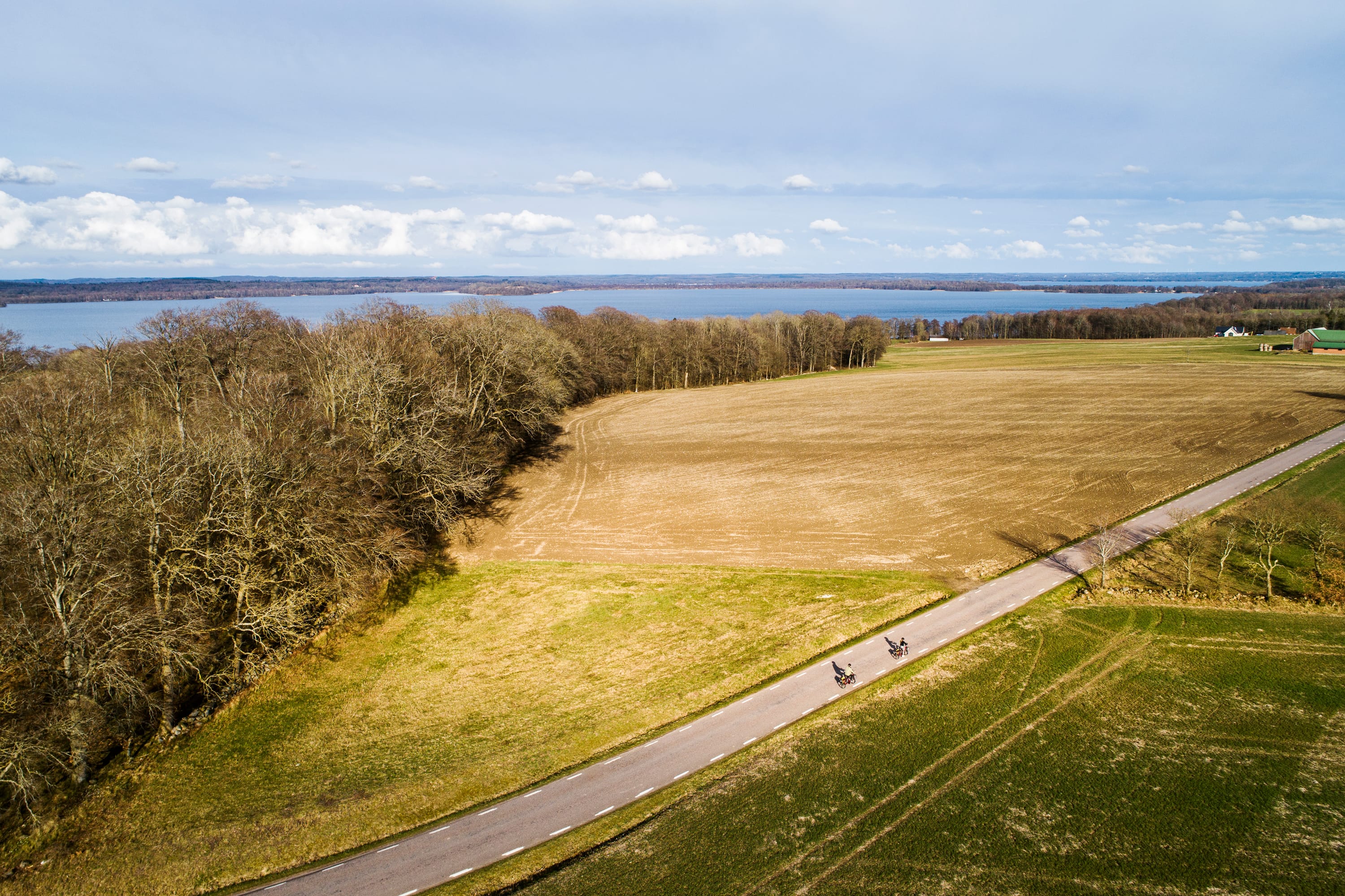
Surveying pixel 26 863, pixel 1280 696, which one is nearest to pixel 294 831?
pixel 26 863

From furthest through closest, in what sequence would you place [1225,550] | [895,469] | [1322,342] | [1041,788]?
[1322,342], [895,469], [1225,550], [1041,788]

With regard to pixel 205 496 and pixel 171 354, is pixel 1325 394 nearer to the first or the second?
pixel 205 496

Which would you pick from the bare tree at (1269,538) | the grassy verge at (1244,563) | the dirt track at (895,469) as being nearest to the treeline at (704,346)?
the dirt track at (895,469)

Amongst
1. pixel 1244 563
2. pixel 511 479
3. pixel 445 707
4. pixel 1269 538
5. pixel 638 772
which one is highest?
pixel 1269 538

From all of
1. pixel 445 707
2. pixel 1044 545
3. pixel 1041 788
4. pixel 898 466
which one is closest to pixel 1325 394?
pixel 898 466

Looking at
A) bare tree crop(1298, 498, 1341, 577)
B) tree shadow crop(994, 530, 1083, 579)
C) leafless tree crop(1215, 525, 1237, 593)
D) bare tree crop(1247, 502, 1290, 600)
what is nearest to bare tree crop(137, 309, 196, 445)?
tree shadow crop(994, 530, 1083, 579)

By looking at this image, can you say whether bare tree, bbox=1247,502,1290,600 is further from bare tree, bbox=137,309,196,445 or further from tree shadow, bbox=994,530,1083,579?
bare tree, bbox=137,309,196,445
